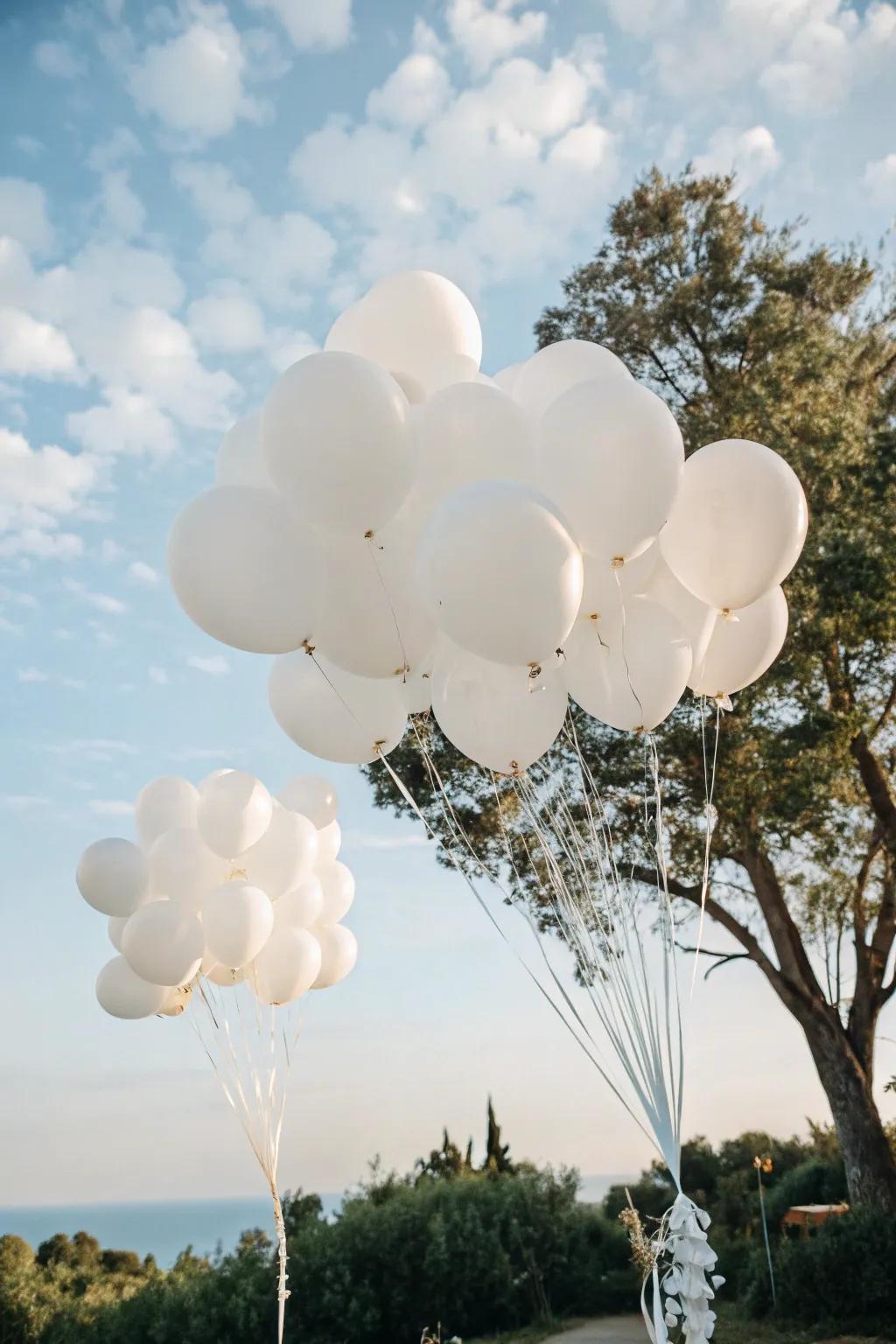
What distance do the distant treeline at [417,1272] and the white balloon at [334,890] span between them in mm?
5468

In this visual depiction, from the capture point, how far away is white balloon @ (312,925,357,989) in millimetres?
6094

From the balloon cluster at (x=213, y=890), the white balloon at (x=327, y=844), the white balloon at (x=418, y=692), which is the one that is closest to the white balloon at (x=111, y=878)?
the balloon cluster at (x=213, y=890)

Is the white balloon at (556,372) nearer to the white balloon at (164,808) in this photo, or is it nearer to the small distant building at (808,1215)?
the white balloon at (164,808)

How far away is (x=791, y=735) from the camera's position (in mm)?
8172

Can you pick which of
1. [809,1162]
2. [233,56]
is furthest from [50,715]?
[809,1162]

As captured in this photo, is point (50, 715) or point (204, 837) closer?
point (204, 837)

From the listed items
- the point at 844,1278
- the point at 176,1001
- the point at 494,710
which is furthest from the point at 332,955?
the point at 844,1278

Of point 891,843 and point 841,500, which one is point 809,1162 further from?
point 841,500

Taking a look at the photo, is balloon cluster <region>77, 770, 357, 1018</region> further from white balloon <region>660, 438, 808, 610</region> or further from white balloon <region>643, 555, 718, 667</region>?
white balloon <region>660, 438, 808, 610</region>

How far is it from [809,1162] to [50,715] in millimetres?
9545

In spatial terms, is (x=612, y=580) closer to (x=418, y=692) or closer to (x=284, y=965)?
(x=418, y=692)

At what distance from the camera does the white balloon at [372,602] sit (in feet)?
10.7

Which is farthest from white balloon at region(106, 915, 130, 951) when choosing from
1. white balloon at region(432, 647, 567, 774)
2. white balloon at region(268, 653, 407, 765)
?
white balloon at region(432, 647, 567, 774)

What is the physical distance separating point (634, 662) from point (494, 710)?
505 mm
